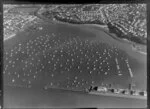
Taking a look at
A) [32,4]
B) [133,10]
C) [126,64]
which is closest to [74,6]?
[32,4]

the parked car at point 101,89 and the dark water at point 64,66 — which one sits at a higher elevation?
the dark water at point 64,66

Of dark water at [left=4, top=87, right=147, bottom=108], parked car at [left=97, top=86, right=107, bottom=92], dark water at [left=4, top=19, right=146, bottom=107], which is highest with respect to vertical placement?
dark water at [left=4, top=19, right=146, bottom=107]

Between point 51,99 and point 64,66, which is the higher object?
point 64,66

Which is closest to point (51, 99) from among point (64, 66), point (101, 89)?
point (64, 66)

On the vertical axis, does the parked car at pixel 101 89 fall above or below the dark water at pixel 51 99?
above

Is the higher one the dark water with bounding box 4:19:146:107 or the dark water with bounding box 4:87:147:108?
the dark water with bounding box 4:19:146:107

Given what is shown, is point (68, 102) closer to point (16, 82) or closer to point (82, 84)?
point (82, 84)

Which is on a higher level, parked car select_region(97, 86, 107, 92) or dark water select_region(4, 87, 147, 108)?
parked car select_region(97, 86, 107, 92)

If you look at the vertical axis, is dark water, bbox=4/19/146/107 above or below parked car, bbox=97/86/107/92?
above

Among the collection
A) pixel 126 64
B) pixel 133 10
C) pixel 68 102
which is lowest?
pixel 68 102

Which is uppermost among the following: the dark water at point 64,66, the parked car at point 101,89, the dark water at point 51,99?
the dark water at point 64,66

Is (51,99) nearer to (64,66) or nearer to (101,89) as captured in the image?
(64,66)
